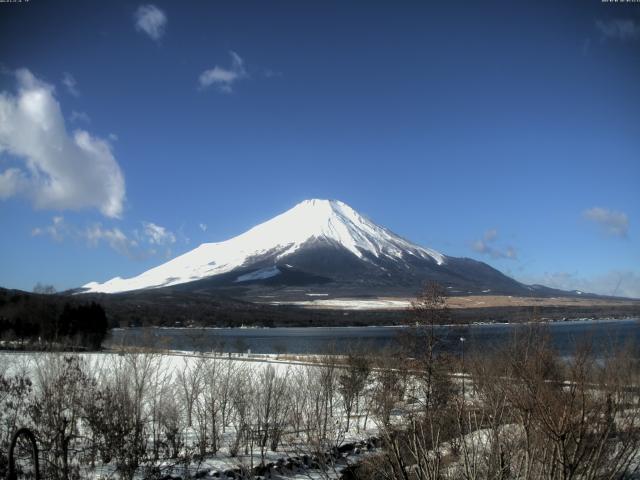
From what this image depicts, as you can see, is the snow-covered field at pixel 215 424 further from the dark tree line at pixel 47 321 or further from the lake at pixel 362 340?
the dark tree line at pixel 47 321

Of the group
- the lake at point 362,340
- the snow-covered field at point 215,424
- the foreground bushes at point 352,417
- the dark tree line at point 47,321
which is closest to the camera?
the foreground bushes at point 352,417

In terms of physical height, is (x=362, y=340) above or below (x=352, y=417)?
below

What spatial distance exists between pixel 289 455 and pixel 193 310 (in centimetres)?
15963

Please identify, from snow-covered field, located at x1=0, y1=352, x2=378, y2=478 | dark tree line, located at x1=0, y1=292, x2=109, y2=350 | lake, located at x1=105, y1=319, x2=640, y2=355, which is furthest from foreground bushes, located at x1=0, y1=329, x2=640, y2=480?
dark tree line, located at x1=0, y1=292, x2=109, y2=350

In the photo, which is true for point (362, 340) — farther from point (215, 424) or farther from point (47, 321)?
point (215, 424)

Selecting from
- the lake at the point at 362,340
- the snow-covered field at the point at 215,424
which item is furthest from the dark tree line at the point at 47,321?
the snow-covered field at the point at 215,424

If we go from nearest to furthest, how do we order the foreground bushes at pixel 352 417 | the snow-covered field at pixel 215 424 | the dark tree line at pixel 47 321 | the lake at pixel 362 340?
the foreground bushes at pixel 352 417 < the snow-covered field at pixel 215 424 < the lake at pixel 362 340 < the dark tree line at pixel 47 321

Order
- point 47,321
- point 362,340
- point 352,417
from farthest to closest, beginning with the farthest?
1. point 362,340
2. point 47,321
3. point 352,417

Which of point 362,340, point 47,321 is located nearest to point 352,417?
point 47,321

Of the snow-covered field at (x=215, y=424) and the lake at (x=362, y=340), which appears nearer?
the snow-covered field at (x=215, y=424)

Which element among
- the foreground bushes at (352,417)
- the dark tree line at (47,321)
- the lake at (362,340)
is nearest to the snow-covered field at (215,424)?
the foreground bushes at (352,417)

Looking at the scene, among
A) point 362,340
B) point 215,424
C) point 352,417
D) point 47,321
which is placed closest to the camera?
point 215,424

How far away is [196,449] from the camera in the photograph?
1988 cm

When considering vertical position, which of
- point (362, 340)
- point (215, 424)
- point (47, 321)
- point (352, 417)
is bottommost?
point (362, 340)
